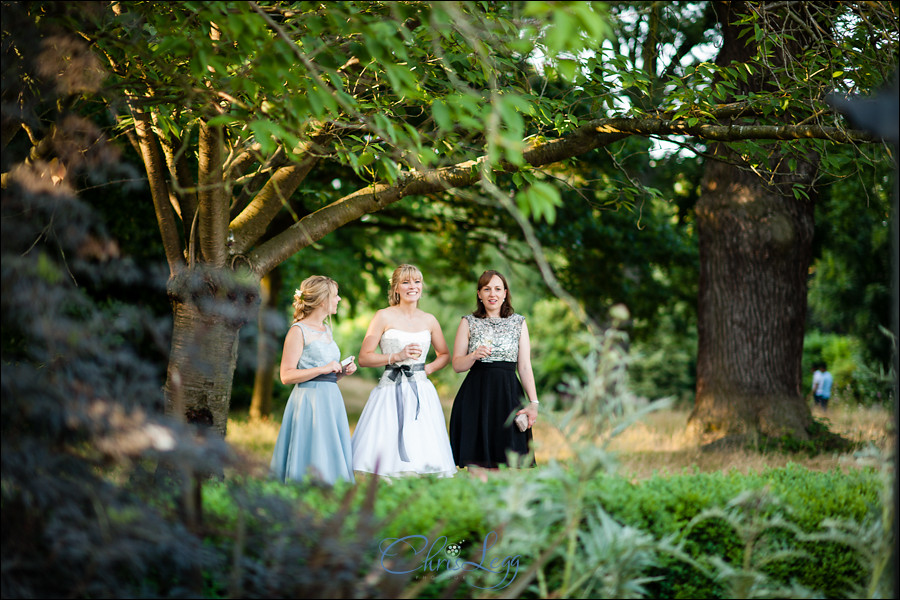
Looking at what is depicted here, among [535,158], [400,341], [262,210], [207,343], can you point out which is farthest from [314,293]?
[535,158]

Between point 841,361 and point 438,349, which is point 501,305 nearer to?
point 438,349

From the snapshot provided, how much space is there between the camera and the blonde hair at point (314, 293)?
5539 mm

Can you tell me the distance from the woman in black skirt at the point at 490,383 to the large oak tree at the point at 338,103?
1169 millimetres

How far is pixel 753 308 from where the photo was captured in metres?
9.06

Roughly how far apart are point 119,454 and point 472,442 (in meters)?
3.39

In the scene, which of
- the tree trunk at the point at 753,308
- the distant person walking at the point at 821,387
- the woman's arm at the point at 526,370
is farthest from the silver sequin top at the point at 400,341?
the distant person walking at the point at 821,387

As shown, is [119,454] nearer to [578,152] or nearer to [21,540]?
[21,540]

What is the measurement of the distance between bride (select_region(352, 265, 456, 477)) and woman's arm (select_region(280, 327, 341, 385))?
298mm

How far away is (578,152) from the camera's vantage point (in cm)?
605

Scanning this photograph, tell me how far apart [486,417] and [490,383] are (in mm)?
279

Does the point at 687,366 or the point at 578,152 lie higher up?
the point at 578,152

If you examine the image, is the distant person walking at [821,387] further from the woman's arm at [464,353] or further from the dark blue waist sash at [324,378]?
the dark blue waist sash at [324,378]

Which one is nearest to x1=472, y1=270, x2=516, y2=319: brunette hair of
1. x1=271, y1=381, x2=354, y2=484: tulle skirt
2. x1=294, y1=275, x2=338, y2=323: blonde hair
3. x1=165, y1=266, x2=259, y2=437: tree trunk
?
x1=294, y1=275, x2=338, y2=323: blonde hair

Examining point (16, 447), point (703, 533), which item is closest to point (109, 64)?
point (16, 447)
